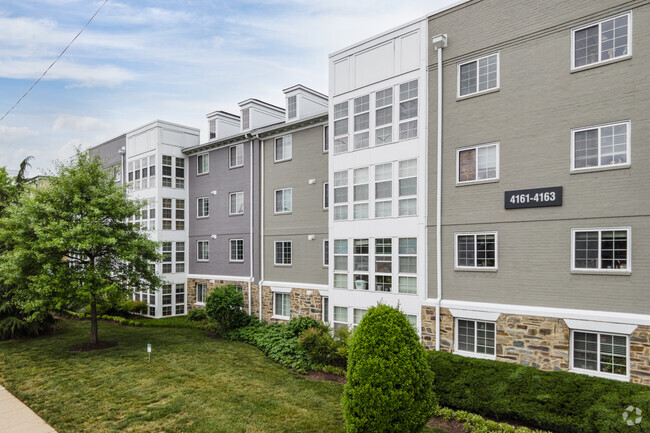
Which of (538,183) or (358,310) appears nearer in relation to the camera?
(538,183)

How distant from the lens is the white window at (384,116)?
1460 centimetres

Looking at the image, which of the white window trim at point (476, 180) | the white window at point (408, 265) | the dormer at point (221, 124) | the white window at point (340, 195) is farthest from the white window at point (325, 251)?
the dormer at point (221, 124)

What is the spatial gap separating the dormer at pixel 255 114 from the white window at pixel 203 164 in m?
3.43

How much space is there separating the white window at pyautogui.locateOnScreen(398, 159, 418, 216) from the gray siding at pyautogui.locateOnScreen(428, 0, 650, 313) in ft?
2.08

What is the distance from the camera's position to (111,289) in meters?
15.3

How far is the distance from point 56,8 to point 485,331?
15.3 m

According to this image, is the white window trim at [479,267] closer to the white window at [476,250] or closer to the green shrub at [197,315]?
the white window at [476,250]

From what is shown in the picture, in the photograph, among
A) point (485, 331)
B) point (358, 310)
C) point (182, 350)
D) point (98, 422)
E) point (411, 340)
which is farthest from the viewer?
point (182, 350)

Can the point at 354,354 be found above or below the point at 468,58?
below

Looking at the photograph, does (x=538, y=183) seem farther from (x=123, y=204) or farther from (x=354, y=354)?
(x=123, y=204)

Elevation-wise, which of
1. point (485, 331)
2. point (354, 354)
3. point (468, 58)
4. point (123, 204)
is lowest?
point (485, 331)

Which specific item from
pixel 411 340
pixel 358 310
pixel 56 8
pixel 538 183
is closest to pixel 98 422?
pixel 411 340

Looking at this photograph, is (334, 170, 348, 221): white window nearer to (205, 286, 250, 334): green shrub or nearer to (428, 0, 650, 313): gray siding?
(428, 0, 650, 313): gray siding

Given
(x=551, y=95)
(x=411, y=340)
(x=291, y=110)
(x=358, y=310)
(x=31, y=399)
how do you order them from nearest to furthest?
(x=411, y=340) < (x=31, y=399) < (x=551, y=95) < (x=358, y=310) < (x=291, y=110)
